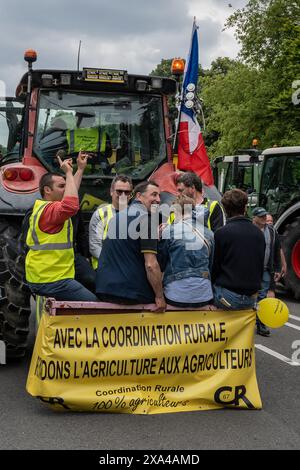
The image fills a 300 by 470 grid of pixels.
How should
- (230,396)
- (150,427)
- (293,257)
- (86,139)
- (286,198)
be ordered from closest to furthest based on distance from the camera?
(150,427)
(230,396)
(86,139)
(293,257)
(286,198)

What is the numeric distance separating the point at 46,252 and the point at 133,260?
0.71m

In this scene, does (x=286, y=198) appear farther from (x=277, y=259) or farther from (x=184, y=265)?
(x=184, y=265)

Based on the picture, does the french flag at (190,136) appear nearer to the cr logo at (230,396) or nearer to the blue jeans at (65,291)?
the blue jeans at (65,291)

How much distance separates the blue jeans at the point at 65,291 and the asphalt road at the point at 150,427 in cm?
83

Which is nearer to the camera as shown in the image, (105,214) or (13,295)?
(13,295)

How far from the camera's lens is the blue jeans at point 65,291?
5.57 meters

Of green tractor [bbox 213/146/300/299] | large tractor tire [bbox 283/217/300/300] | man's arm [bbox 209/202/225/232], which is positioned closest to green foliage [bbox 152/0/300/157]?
green tractor [bbox 213/146/300/299]

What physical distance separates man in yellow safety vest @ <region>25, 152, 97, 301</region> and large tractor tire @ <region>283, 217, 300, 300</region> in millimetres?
6544

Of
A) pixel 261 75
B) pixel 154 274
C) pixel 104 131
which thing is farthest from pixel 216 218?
pixel 261 75

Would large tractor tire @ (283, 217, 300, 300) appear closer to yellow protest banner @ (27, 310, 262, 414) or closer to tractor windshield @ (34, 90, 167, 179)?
tractor windshield @ (34, 90, 167, 179)


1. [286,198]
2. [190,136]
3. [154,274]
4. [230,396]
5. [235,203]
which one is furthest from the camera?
[286,198]

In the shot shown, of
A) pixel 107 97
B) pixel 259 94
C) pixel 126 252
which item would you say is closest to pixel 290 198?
pixel 107 97

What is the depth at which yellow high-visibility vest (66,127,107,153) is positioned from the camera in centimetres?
705

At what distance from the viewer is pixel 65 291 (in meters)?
5.59
